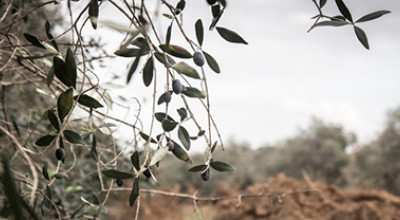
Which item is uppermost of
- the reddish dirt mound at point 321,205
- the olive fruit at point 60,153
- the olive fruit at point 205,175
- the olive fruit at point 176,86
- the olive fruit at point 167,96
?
the olive fruit at point 176,86

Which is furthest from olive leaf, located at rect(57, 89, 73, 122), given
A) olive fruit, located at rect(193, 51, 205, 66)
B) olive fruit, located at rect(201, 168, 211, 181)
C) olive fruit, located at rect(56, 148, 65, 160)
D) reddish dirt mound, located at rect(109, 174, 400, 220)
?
reddish dirt mound, located at rect(109, 174, 400, 220)

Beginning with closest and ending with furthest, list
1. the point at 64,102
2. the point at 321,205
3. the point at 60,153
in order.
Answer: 1. the point at 64,102
2. the point at 60,153
3. the point at 321,205

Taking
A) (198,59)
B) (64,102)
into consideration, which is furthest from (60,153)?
(198,59)

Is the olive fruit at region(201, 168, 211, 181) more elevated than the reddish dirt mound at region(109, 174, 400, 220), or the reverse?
the olive fruit at region(201, 168, 211, 181)

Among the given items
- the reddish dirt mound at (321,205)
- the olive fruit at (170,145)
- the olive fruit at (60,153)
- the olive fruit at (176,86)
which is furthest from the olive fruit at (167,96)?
the reddish dirt mound at (321,205)

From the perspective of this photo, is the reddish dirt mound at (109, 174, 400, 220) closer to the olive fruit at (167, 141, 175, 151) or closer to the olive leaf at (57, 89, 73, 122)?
the olive fruit at (167, 141, 175, 151)

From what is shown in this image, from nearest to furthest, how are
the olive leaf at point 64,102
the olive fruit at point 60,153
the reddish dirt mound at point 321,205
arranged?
the olive leaf at point 64,102 → the olive fruit at point 60,153 → the reddish dirt mound at point 321,205

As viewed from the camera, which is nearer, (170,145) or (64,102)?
(64,102)

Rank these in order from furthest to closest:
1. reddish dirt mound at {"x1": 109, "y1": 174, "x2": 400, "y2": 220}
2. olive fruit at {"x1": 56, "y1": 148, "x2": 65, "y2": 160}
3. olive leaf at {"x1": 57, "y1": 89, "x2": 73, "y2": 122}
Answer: reddish dirt mound at {"x1": 109, "y1": 174, "x2": 400, "y2": 220}
olive fruit at {"x1": 56, "y1": 148, "x2": 65, "y2": 160}
olive leaf at {"x1": 57, "y1": 89, "x2": 73, "y2": 122}

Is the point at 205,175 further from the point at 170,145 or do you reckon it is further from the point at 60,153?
A: the point at 60,153

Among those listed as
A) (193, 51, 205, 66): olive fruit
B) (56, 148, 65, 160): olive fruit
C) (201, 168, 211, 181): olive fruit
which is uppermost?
(193, 51, 205, 66): olive fruit

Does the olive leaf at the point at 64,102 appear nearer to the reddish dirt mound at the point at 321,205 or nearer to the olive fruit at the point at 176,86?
the olive fruit at the point at 176,86

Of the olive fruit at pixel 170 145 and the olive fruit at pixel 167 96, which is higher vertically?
the olive fruit at pixel 167 96

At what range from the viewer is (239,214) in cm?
562
